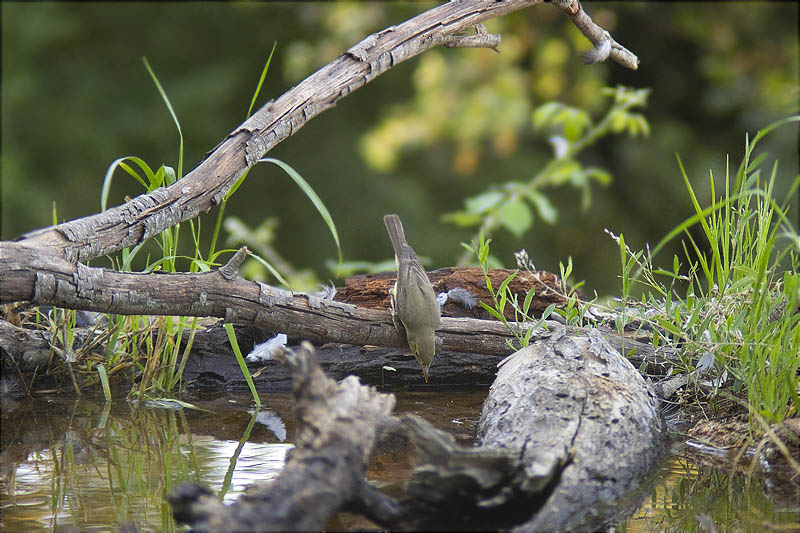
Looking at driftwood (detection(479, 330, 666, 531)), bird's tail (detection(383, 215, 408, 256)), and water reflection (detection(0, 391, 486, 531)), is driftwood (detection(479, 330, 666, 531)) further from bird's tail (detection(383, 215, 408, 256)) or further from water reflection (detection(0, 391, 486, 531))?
bird's tail (detection(383, 215, 408, 256))

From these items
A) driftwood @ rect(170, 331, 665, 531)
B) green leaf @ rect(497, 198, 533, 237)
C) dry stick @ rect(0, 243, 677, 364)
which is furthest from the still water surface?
green leaf @ rect(497, 198, 533, 237)

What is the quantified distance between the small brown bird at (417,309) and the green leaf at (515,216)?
1182 millimetres

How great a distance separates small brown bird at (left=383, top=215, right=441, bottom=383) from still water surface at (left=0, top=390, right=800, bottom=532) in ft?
0.58

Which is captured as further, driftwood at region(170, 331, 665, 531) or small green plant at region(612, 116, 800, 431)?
small green plant at region(612, 116, 800, 431)

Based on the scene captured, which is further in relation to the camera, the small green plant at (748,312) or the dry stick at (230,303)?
the small green plant at (748,312)

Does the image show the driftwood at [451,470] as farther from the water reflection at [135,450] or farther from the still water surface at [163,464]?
the water reflection at [135,450]

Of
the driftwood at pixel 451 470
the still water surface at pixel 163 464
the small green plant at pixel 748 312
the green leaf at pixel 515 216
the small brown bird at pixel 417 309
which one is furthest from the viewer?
the green leaf at pixel 515 216

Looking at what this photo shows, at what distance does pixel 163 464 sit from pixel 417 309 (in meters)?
0.91

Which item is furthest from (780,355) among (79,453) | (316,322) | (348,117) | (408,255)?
(348,117)

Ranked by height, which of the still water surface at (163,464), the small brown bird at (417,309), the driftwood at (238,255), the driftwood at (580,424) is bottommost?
the still water surface at (163,464)

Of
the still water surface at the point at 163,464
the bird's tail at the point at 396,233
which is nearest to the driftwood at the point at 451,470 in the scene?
the still water surface at the point at 163,464

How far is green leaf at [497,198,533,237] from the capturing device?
3953 mm

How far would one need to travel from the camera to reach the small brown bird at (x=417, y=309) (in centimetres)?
242

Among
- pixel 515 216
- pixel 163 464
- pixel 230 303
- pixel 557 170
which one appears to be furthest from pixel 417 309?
pixel 557 170
